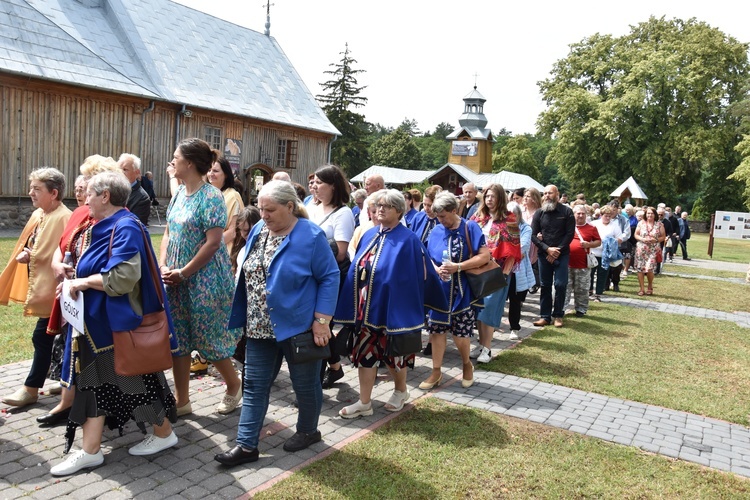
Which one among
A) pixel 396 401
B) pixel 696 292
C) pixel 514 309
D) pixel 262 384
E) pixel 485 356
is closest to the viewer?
pixel 262 384

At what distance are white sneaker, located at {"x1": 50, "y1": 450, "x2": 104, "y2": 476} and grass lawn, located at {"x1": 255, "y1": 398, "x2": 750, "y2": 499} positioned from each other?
3.73ft

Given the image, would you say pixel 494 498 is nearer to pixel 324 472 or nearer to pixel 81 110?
pixel 324 472

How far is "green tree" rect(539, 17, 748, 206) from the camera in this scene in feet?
142

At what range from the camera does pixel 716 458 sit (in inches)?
193

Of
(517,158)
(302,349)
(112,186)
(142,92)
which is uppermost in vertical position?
(517,158)

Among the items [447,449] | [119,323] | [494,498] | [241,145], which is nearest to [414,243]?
[447,449]

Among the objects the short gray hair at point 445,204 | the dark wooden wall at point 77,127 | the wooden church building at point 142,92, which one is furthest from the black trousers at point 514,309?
the dark wooden wall at point 77,127

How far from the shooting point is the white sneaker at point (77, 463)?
3.89 m

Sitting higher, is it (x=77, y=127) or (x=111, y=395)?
(x=77, y=127)

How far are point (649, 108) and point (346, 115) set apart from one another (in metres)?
25.9

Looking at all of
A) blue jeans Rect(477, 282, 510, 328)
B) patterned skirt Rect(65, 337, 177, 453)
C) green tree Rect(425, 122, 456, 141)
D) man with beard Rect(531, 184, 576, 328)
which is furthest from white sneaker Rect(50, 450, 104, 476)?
green tree Rect(425, 122, 456, 141)

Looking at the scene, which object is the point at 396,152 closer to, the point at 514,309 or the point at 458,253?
the point at 514,309

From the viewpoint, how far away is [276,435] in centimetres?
479

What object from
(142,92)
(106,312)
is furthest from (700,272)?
(106,312)
